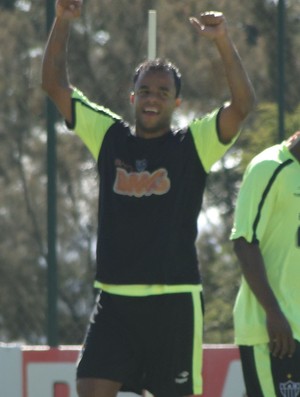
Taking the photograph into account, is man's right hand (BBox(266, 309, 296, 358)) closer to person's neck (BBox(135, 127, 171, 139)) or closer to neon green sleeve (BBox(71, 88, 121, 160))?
person's neck (BBox(135, 127, 171, 139))

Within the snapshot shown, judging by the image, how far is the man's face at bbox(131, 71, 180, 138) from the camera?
6.17m

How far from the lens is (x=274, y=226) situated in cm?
620

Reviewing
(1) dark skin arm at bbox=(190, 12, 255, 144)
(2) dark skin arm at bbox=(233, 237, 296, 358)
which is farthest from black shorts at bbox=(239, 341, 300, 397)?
(1) dark skin arm at bbox=(190, 12, 255, 144)

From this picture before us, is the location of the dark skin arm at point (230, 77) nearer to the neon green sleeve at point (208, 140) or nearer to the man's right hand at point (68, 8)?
the neon green sleeve at point (208, 140)

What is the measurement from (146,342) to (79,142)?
1701cm

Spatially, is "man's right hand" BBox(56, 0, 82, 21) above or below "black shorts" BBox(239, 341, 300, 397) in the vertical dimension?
above

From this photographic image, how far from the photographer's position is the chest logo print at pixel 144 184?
6117 millimetres

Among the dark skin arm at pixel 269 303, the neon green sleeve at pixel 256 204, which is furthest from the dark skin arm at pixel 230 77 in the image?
the dark skin arm at pixel 269 303

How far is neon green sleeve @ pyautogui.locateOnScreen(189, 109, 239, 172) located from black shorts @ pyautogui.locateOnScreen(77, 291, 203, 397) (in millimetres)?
534

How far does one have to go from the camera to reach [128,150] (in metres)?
6.22

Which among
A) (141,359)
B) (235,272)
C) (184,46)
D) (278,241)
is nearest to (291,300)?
(278,241)

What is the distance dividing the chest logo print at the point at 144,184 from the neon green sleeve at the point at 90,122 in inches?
10.1

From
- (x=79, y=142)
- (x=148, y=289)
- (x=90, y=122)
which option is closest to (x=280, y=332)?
(x=148, y=289)

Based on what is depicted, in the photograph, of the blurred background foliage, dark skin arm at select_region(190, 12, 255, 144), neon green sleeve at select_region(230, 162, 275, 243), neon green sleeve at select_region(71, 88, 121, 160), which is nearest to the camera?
dark skin arm at select_region(190, 12, 255, 144)
